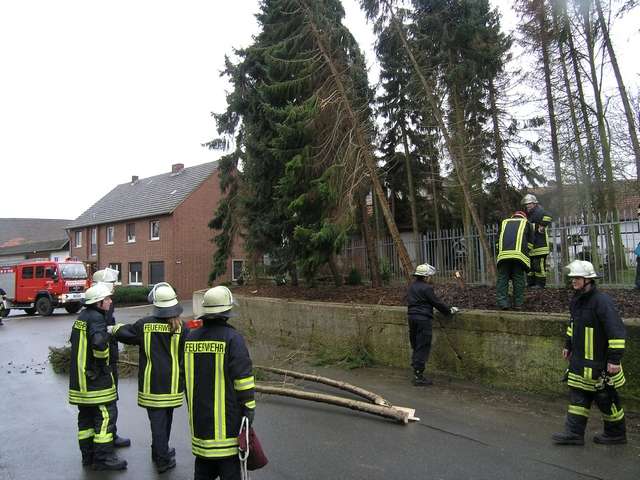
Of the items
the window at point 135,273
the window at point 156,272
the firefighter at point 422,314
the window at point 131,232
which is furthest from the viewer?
the window at point 131,232

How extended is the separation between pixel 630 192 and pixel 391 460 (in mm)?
14464

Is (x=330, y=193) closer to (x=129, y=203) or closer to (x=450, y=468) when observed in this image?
(x=450, y=468)

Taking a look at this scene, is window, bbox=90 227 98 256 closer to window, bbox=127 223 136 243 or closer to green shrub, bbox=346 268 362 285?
window, bbox=127 223 136 243

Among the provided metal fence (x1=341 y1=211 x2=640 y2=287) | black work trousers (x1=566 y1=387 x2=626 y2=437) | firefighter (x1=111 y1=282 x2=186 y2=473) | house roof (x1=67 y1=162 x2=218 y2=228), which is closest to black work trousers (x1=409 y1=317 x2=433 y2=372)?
black work trousers (x1=566 y1=387 x2=626 y2=437)

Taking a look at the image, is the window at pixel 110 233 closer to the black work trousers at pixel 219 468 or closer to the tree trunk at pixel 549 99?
the tree trunk at pixel 549 99

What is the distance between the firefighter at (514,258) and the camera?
754 cm

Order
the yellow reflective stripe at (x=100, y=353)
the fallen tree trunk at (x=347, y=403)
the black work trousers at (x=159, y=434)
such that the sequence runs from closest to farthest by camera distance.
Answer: the black work trousers at (x=159, y=434)
the yellow reflective stripe at (x=100, y=353)
the fallen tree trunk at (x=347, y=403)

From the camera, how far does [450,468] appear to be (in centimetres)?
460

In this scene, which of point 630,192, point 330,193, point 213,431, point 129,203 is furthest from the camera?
point 129,203

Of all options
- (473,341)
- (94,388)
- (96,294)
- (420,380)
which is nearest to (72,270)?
(420,380)

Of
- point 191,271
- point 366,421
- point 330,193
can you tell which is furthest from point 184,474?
point 191,271

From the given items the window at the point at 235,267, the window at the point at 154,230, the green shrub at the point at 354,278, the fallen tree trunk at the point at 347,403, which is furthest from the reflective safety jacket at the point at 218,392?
the window at the point at 235,267

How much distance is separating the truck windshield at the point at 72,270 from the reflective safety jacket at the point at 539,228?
2226cm

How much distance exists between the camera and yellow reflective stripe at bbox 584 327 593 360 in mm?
5000
